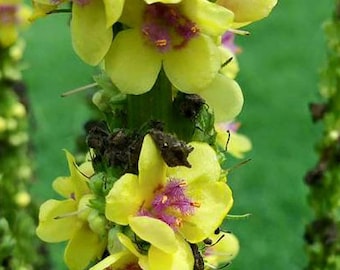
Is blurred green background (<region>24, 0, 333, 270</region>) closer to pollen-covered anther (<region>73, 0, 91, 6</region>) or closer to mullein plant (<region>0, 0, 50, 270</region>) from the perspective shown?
mullein plant (<region>0, 0, 50, 270</region>)

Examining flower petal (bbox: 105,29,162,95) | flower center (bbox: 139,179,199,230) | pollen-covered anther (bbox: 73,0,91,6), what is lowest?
flower center (bbox: 139,179,199,230)

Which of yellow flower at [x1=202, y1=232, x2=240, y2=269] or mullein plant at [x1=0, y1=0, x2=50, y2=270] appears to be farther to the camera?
mullein plant at [x1=0, y1=0, x2=50, y2=270]

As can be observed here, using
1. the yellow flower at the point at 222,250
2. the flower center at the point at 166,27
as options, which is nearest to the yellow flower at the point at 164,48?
the flower center at the point at 166,27

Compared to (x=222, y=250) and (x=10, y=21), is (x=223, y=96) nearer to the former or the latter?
(x=222, y=250)

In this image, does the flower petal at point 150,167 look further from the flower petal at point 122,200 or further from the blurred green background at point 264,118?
the blurred green background at point 264,118

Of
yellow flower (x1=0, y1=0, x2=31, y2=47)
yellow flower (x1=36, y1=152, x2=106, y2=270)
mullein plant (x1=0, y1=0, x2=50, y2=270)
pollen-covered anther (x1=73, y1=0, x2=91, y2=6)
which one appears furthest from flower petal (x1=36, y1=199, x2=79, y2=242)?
yellow flower (x1=0, y1=0, x2=31, y2=47)

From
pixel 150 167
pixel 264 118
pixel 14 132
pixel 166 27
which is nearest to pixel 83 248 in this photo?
pixel 150 167

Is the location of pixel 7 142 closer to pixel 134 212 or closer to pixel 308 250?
pixel 308 250

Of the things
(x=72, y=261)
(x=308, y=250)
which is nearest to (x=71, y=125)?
(x=308, y=250)

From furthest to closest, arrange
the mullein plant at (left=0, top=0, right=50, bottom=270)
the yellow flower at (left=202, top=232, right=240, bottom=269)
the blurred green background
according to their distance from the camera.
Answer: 1. the blurred green background
2. the mullein plant at (left=0, top=0, right=50, bottom=270)
3. the yellow flower at (left=202, top=232, right=240, bottom=269)
